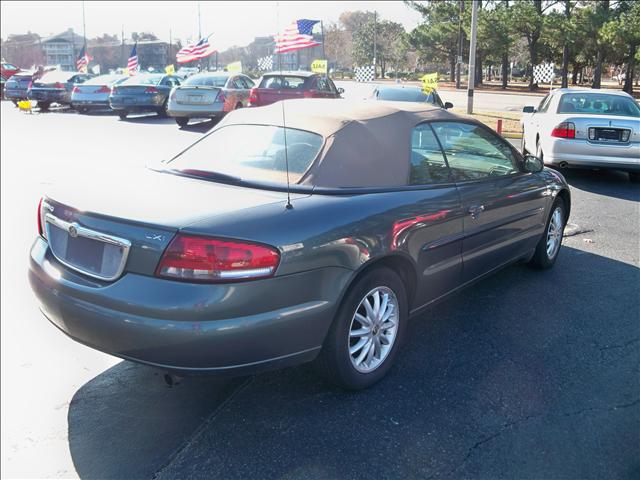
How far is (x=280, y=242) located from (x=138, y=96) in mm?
17400

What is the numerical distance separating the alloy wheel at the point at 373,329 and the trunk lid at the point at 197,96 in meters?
13.9

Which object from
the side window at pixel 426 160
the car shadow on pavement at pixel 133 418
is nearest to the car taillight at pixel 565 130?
the side window at pixel 426 160

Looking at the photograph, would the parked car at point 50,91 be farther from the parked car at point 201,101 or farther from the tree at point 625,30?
the tree at point 625,30

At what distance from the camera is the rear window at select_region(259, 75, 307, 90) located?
1577 centimetres

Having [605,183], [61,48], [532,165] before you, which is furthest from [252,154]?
[61,48]

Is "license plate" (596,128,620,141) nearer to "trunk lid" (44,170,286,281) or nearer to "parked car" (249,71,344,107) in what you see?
"trunk lid" (44,170,286,281)

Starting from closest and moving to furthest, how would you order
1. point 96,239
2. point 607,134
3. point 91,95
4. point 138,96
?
point 96,239 < point 607,134 < point 138,96 < point 91,95

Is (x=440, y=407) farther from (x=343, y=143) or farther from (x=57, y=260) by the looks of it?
(x=57, y=260)

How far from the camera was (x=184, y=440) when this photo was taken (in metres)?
2.86

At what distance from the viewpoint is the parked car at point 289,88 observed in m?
15.6

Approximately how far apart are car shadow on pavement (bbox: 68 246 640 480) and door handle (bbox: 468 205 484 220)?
2.58ft

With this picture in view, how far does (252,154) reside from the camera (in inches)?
145

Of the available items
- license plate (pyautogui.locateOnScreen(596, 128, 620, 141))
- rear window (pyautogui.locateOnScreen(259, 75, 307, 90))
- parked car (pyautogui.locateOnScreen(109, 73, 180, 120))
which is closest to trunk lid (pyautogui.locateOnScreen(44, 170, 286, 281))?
license plate (pyautogui.locateOnScreen(596, 128, 620, 141))

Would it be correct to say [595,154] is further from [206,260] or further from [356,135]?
[206,260]
